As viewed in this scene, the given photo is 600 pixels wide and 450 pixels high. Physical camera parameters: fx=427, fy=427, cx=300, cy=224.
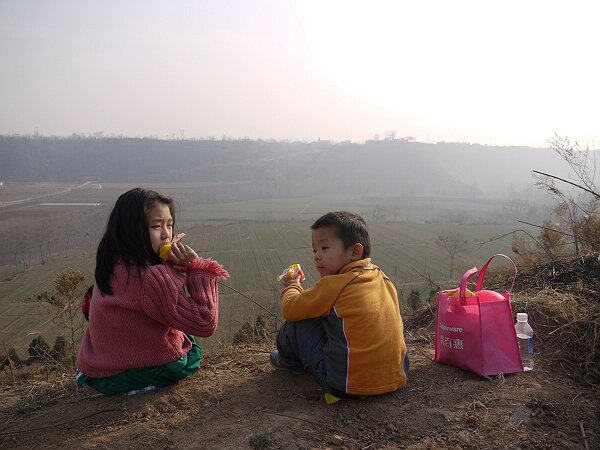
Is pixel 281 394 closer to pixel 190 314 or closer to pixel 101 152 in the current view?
pixel 190 314

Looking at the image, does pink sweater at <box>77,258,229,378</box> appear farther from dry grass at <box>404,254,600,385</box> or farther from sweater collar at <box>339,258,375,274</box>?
dry grass at <box>404,254,600,385</box>

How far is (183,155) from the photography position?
80.9 meters

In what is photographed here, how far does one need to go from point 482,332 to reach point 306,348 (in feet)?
3.63

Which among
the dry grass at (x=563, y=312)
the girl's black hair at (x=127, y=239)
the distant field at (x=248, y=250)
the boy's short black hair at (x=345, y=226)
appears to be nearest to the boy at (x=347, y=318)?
the boy's short black hair at (x=345, y=226)

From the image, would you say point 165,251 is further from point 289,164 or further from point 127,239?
point 289,164

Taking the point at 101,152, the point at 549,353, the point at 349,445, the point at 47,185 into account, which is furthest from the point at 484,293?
the point at 101,152

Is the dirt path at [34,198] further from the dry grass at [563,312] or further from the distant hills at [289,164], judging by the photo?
the dry grass at [563,312]

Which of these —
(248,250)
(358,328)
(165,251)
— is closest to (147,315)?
(165,251)

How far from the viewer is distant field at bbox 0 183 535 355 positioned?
1770cm

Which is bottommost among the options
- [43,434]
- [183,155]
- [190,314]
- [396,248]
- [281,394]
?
[396,248]

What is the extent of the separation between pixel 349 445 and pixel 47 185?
66960 millimetres

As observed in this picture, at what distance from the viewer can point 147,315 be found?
8.89 ft

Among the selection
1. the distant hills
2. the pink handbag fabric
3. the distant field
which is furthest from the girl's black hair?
the distant hills

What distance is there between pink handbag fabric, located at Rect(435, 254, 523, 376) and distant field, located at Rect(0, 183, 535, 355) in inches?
135
